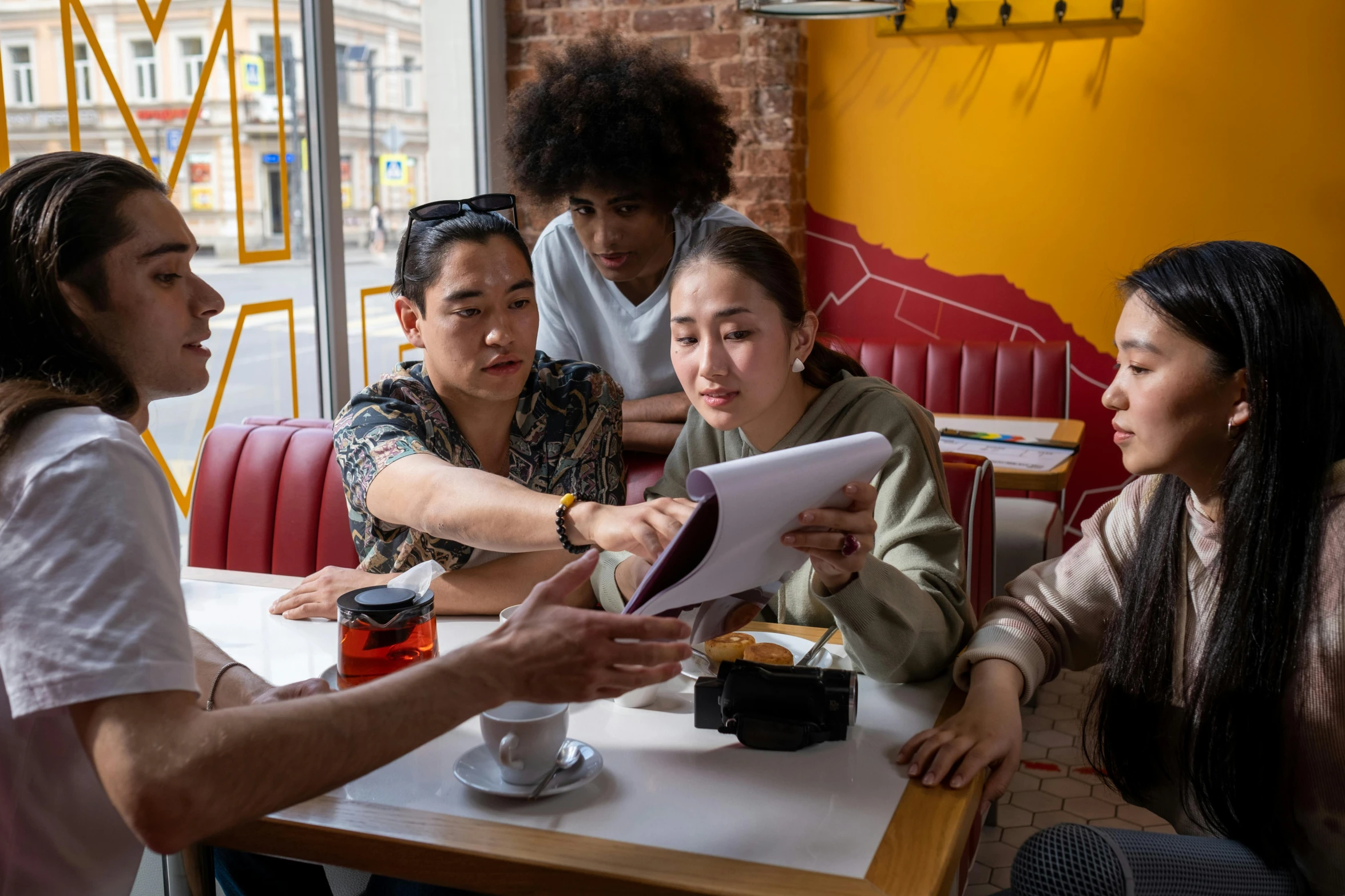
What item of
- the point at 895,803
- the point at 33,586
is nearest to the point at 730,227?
the point at 895,803

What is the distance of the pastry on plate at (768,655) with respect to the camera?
137cm

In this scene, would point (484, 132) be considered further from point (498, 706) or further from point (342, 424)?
point (498, 706)

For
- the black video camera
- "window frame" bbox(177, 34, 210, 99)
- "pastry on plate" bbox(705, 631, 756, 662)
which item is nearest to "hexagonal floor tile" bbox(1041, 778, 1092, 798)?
"pastry on plate" bbox(705, 631, 756, 662)

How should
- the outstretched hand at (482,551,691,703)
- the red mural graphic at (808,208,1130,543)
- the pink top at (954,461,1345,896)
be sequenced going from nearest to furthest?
the outstretched hand at (482,551,691,703)
the pink top at (954,461,1345,896)
the red mural graphic at (808,208,1130,543)

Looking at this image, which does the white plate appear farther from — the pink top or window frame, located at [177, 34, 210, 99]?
window frame, located at [177, 34, 210, 99]

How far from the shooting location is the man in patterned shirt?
1560 millimetres

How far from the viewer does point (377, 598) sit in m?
1.30

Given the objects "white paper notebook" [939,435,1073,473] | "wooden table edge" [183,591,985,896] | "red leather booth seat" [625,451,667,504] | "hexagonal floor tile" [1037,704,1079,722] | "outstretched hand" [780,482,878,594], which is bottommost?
"hexagonal floor tile" [1037,704,1079,722]

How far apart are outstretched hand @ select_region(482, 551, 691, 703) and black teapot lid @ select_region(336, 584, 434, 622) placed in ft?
0.97

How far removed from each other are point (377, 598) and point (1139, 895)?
91 centimetres

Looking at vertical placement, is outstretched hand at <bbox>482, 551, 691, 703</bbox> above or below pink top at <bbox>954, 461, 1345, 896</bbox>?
above

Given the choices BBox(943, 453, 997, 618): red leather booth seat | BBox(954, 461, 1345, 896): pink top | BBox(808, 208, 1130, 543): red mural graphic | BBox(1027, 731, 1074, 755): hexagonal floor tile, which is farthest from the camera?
BBox(808, 208, 1130, 543): red mural graphic

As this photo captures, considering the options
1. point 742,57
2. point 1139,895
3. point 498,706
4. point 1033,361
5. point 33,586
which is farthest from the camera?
point 742,57

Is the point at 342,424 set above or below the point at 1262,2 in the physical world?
below
